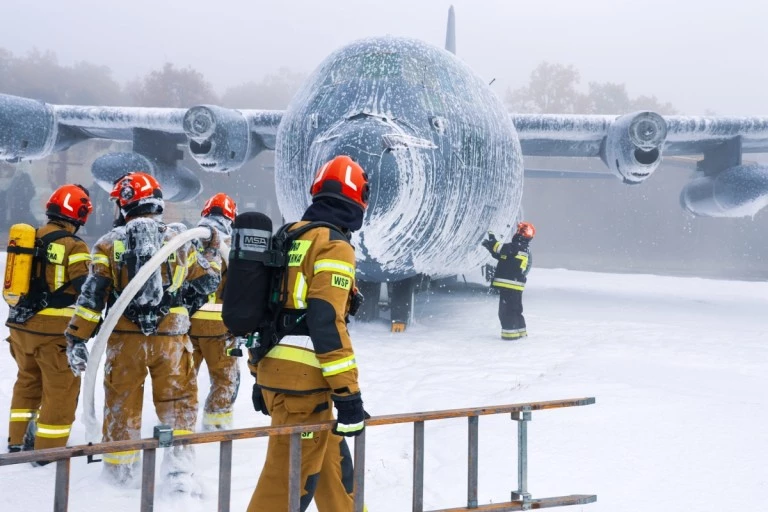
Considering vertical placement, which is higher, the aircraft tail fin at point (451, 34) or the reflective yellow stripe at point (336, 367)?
the aircraft tail fin at point (451, 34)

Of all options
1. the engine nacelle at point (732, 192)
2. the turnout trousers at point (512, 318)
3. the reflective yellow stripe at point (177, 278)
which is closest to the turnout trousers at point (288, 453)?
the reflective yellow stripe at point (177, 278)

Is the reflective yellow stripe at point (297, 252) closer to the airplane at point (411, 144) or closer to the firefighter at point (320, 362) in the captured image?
the firefighter at point (320, 362)

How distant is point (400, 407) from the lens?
4488mm

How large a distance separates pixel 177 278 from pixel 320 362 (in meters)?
1.54

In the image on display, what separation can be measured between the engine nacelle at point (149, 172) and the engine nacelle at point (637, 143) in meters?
7.93

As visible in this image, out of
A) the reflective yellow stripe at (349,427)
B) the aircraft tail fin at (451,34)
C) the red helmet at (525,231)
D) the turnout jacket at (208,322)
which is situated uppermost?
the aircraft tail fin at (451,34)

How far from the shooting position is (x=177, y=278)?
329cm

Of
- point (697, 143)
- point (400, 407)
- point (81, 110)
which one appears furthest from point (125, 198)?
point (697, 143)

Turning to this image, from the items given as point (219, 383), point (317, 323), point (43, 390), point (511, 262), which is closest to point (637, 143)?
point (511, 262)

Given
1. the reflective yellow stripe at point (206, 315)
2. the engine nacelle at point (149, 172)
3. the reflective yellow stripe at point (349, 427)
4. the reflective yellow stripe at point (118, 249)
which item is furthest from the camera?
the engine nacelle at point (149, 172)

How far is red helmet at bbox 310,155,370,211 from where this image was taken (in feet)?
7.80

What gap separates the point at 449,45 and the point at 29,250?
12264mm

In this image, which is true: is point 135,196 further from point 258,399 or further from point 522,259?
point 522,259

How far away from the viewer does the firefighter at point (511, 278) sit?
7.20 m
